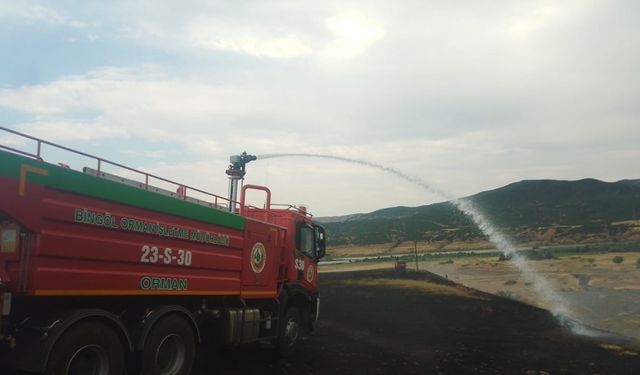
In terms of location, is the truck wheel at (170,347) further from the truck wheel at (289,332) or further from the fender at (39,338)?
the truck wheel at (289,332)

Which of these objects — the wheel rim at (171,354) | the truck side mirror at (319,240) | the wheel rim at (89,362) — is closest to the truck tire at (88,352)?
the wheel rim at (89,362)

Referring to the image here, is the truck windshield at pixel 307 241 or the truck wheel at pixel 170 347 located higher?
the truck windshield at pixel 307 241

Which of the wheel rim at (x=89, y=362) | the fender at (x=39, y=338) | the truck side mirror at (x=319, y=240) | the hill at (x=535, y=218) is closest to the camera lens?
the fender at (x=39, y=338)

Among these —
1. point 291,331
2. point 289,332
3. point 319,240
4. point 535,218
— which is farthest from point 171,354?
point 535,218

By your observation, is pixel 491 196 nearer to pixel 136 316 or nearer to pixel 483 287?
pixel 483 287

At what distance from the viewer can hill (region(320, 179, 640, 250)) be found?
75562 millimetres

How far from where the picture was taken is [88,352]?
6.72 metres

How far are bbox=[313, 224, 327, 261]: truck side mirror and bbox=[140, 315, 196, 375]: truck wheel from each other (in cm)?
510

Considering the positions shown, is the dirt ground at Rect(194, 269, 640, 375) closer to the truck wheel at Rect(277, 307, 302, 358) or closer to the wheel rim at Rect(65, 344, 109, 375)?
the truck wheel at Rect(277, 307, 302, 358)

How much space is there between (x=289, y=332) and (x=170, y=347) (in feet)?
12.9

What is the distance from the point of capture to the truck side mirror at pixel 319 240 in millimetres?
13414

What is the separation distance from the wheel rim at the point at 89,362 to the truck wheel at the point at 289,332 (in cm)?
515

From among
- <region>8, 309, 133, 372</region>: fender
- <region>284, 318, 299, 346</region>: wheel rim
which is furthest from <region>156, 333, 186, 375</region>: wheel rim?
<region>284, 318, 299, 346</region>: wheel rim

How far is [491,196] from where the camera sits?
12169 centimetres
